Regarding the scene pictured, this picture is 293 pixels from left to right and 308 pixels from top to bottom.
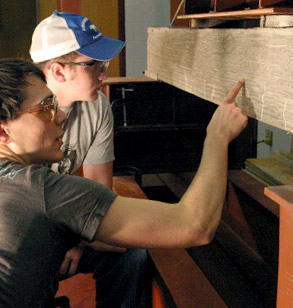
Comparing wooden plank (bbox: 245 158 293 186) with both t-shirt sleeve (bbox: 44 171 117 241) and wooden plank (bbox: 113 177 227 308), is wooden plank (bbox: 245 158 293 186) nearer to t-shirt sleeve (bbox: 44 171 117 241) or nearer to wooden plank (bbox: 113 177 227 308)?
wooden plank (bbox: 113 177 227 308)

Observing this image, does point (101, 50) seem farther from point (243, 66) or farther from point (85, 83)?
point (243, 66)

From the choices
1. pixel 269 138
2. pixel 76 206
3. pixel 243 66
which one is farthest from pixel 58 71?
pixel 269 138

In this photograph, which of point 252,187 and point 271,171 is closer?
point 271,171

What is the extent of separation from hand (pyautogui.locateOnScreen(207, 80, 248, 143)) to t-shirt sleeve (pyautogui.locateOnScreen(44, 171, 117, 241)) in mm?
331

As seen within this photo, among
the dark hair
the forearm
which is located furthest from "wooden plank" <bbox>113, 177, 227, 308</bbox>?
the dark hair

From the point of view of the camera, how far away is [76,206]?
0.92 metres

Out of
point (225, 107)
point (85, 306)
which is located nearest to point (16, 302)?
point (225, 107)

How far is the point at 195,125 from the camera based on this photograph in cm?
222

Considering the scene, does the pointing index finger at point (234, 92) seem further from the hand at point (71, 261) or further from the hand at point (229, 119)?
the hand at point (71, 261)

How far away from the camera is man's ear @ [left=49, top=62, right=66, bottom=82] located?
1.65m

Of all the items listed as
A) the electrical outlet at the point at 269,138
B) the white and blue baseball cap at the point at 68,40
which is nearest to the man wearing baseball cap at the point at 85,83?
the white and blue baseball cap at the point at 68,40

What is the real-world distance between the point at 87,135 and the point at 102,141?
0.08m

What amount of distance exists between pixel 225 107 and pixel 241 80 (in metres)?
0.09

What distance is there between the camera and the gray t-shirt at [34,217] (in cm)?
91
